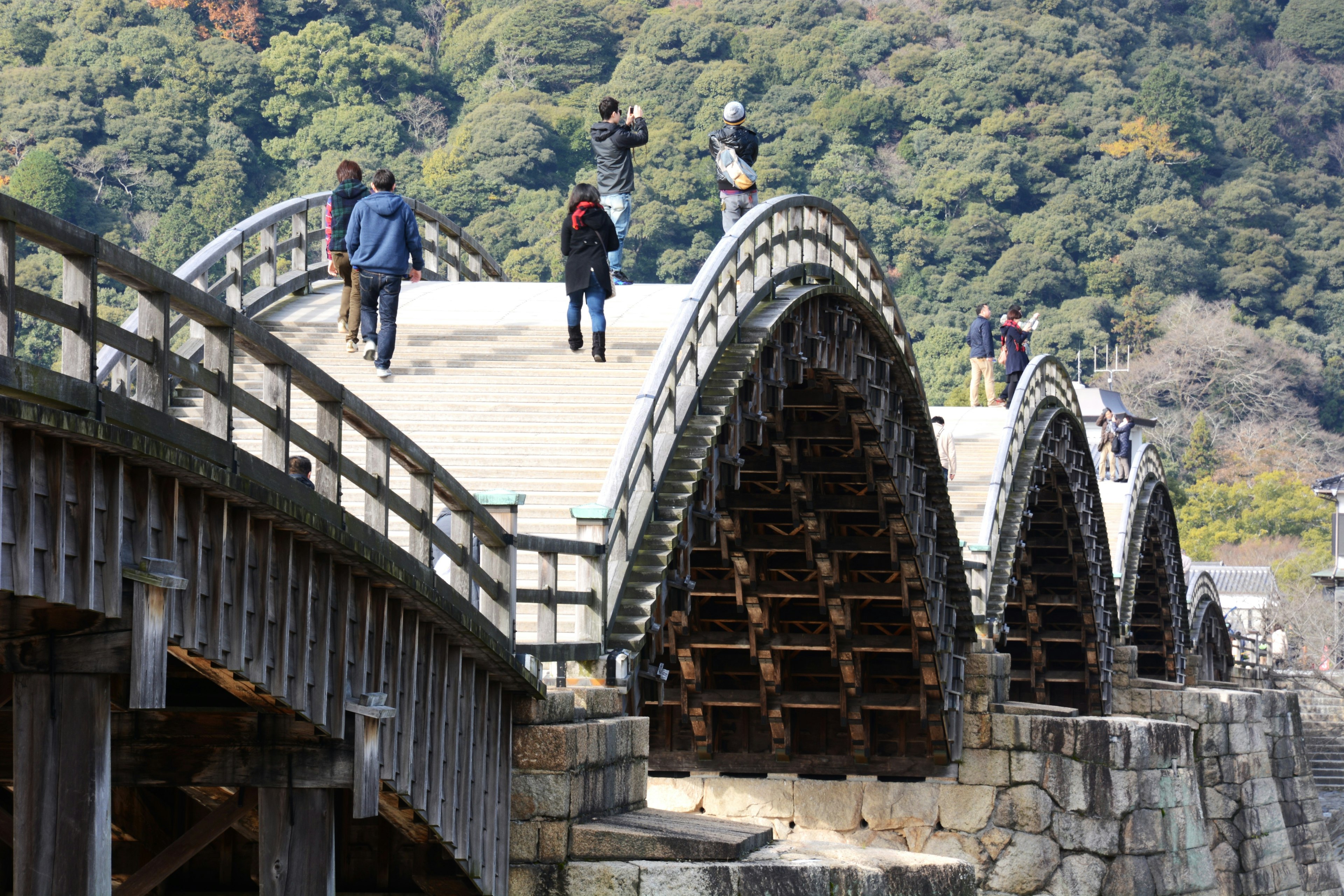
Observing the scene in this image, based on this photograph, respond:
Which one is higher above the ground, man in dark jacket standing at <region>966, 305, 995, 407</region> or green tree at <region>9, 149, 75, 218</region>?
green tree at <region>9, 149, 75, 218</region>

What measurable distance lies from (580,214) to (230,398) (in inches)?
297

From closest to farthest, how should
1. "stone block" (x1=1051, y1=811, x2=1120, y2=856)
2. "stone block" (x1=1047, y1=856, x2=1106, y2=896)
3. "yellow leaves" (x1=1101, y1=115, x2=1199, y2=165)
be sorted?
"stone block" (x1=1047, y1=856, x2=1106, y2=896) → "stone block" (x1=1051, y1=811, x2=1120, y2=856) → "yellow leaves" (x1=1101, y1=115, x2=1199, y2=165)

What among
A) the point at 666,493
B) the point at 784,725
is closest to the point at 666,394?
the point at 666,493

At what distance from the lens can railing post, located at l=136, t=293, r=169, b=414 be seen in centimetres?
696

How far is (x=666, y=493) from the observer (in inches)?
535

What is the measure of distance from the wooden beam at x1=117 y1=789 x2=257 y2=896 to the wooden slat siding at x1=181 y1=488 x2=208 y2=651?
163 cm

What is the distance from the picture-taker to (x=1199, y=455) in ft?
268

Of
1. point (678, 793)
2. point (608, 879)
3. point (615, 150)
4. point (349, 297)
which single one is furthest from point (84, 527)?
point (678, 793)

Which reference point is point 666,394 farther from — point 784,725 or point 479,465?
point 784,725

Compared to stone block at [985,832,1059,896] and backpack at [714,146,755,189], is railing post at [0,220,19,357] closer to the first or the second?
backpack at [714,146,755,189]

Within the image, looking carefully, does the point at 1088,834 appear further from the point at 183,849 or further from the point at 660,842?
the point at 183,849

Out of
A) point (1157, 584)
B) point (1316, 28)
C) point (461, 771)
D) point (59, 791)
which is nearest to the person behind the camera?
point (59, 791)

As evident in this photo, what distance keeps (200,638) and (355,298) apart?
9400mm

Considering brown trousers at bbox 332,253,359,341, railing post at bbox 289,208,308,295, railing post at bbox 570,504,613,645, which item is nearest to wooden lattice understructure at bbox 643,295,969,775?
brown trousers at bbox 332,253,359,341
